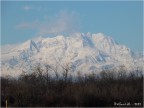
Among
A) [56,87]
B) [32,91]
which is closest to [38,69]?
[56,87]

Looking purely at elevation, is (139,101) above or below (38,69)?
below

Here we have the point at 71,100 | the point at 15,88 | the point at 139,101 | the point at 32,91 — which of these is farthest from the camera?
the point at 15,88

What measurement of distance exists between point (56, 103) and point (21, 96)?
523cm

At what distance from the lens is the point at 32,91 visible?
48.0 meters

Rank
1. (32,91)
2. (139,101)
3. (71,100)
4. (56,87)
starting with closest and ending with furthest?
(139,101), (71,100), (32,91), (56,87)

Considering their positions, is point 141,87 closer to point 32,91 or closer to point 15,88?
point 32,91

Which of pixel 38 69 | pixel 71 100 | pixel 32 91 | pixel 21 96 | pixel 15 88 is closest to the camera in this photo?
pixel 71 100

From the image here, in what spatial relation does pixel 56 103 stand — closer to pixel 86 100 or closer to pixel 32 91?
pixel 86 100

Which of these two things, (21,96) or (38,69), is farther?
(38,69)

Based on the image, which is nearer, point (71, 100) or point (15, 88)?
point (71, 100)

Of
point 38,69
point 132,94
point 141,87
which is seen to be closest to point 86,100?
point 132,94

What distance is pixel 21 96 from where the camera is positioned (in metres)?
44.7

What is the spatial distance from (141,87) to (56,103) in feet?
34.8

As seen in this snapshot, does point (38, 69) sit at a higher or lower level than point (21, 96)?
higher
